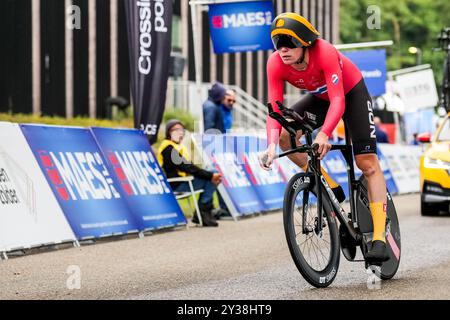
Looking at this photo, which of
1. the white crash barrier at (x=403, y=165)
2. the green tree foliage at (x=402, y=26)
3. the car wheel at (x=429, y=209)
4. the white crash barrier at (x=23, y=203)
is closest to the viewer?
the white crash barrier at (x=23, y=203)

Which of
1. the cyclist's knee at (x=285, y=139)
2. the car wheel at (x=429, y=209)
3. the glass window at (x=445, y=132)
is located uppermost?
the cyclist's knee at (x=285, y=139)

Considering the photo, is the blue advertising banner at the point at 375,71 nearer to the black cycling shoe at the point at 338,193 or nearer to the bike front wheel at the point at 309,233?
the black cycling shoe at the point at 338,193

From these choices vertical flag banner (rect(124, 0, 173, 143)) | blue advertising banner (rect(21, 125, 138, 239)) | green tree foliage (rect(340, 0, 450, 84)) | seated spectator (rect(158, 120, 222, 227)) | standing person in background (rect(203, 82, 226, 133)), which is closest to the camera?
blue advertising banner (rect(21, 125, 138, 239))

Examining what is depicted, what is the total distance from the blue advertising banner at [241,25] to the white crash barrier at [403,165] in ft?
22.0

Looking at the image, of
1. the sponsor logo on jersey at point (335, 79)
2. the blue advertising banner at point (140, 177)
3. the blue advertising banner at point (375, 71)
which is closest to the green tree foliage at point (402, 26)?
the blue advertising banner at point (375, 71)

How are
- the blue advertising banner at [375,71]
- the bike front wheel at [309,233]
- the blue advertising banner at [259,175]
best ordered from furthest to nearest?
the blue advertising banner at [375,71], the blue advertising banner at [259,175], the bike front wheel at [309,233]

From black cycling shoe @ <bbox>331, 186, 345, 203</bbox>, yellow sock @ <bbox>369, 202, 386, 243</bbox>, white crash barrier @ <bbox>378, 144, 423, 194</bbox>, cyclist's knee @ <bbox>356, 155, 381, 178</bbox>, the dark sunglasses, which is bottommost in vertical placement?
white crash barrier @ <bbox>378, 144, 423, 194</bbox>

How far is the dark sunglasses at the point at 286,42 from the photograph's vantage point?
7.73 metres

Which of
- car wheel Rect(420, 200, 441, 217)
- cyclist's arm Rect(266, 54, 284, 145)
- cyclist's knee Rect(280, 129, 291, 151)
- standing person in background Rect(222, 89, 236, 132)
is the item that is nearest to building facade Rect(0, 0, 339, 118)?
standing person in background Rect(222, 89, 236, 132)

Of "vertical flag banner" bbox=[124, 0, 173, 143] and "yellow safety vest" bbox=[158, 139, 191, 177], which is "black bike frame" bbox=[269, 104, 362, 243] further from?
"yellow safety vest" bbox=[158, 139, 191, 177]

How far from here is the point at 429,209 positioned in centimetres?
1759

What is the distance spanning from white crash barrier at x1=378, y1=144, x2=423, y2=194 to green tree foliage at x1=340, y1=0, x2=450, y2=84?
50535 millimetres

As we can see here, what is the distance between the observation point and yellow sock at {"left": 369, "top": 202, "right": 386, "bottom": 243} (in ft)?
26.9

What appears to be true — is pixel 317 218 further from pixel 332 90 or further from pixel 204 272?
pixel 204 272
